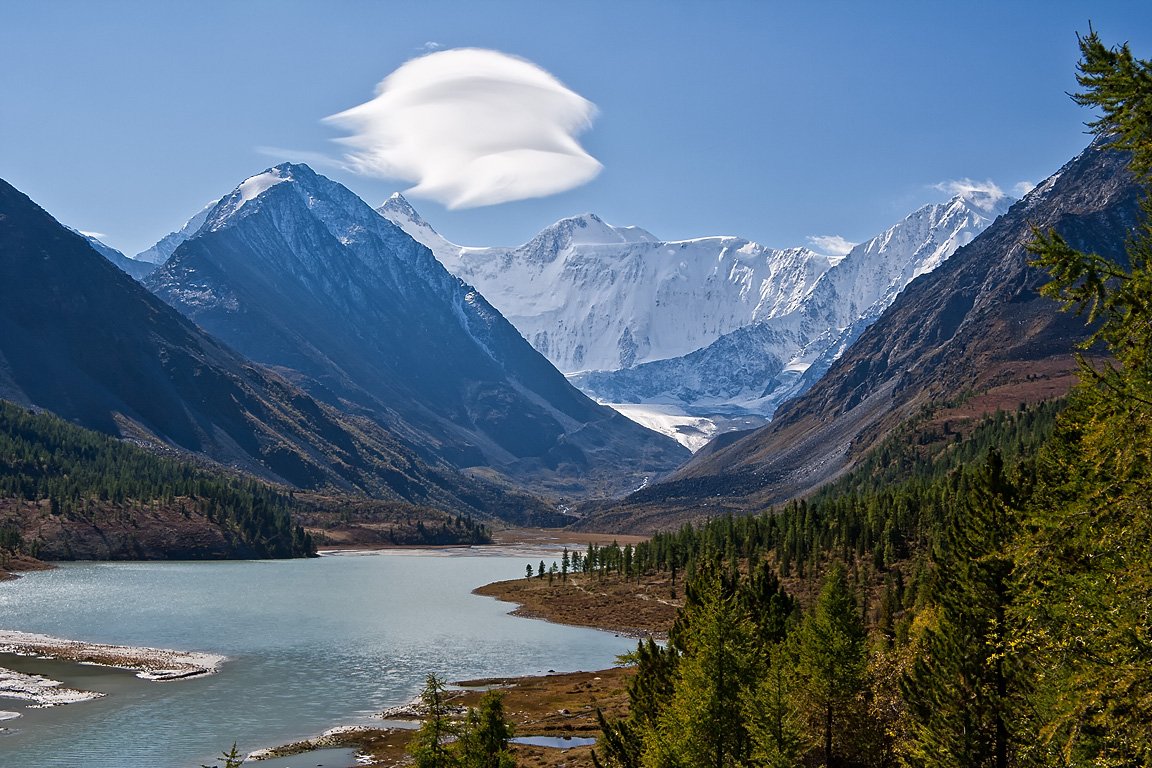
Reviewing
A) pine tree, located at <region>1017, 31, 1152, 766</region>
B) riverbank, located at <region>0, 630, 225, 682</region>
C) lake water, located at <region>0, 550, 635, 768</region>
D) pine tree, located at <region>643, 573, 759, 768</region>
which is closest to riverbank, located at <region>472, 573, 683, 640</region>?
lake water, located at <region>0, 550, 635, 768</region>

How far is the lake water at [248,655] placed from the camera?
75500 mm

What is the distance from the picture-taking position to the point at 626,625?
15662cm

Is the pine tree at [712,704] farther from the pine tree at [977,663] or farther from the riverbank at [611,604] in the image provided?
the riverbank at [611,604]

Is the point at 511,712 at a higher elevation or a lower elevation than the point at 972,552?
lower

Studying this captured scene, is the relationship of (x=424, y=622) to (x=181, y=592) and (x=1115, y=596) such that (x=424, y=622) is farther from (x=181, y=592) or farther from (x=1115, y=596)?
(x=1115, y=596)

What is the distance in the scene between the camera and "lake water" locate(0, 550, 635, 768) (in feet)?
248

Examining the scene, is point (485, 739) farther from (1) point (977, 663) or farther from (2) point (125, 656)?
(2) point (125, 656)

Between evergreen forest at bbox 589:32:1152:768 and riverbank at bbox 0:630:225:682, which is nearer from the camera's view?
evergreen forest at bbox 589:32:1152:768

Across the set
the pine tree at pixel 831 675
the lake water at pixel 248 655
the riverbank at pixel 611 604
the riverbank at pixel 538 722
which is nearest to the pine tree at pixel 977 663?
the pine tree at pixel 831 675

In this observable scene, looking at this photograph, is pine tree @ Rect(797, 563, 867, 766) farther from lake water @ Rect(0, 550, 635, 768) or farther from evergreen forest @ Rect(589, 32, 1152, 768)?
lake water @ Rect(0, 550, 635, 768)

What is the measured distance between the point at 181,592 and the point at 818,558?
11726 centimetres

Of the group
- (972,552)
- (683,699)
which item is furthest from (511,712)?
(972,552)

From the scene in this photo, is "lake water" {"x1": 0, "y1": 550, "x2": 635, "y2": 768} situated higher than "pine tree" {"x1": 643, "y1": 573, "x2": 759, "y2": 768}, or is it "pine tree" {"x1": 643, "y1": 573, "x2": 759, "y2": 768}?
"pine tree" {"x1": 643, "y1": 573, "x2": 759, "y2": 768}

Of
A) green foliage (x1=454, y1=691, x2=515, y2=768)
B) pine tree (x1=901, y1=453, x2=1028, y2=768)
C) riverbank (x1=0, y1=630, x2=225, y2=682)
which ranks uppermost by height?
pine tree (x1=901, y1=453, x2=1028, y2=768)
